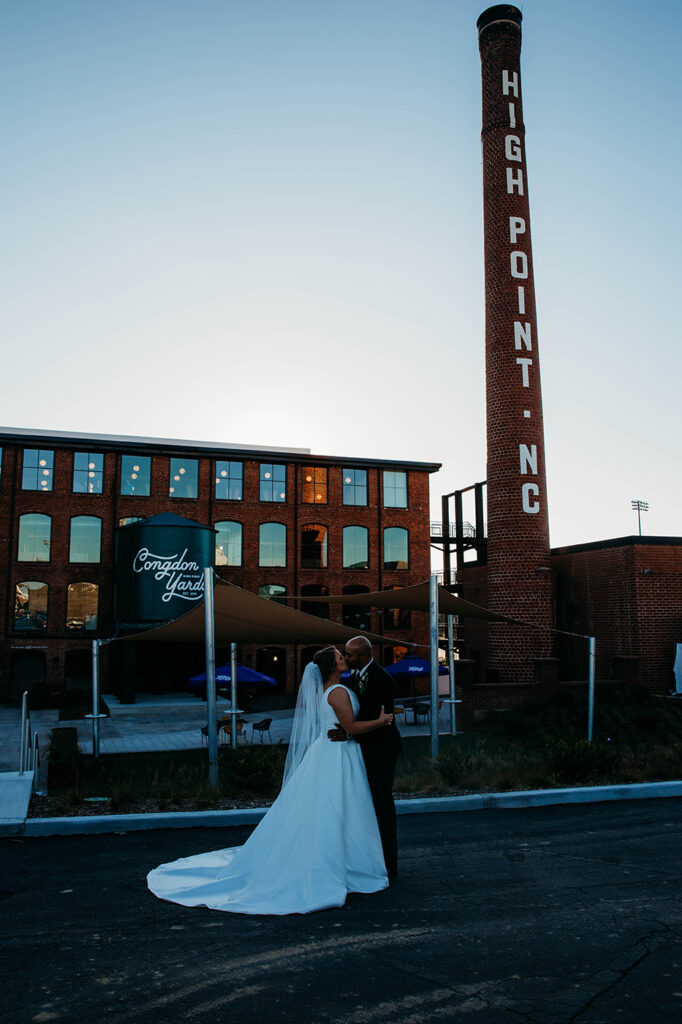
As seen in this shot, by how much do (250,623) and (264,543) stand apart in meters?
19.8

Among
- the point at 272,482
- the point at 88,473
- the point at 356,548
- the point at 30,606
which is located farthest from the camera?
the point at 356,548

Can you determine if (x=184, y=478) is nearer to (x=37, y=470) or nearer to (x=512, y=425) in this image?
(x=37, y=470)

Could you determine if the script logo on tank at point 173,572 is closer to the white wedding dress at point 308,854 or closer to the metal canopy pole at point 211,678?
the metal canopy pole at point 211,678

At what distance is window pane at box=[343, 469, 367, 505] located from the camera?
35.7 metres

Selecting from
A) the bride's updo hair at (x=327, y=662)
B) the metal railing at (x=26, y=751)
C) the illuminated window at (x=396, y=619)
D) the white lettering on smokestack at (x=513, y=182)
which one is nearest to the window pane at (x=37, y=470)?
the illuminated window at (x=396, y=619)

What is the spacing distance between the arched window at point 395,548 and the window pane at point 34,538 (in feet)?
48.7

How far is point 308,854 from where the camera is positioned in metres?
5.79

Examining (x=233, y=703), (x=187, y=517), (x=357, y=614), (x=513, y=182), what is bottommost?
(x=233, y=703)

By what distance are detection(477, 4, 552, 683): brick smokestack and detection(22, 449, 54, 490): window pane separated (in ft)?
60.9

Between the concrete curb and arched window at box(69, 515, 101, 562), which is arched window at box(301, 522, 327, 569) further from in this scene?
the concrete curb

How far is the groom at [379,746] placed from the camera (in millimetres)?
6211

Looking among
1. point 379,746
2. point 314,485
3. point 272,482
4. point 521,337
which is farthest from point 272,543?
point 379,746

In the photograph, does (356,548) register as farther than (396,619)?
Yes

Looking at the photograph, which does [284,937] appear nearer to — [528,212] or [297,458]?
[528,212]
